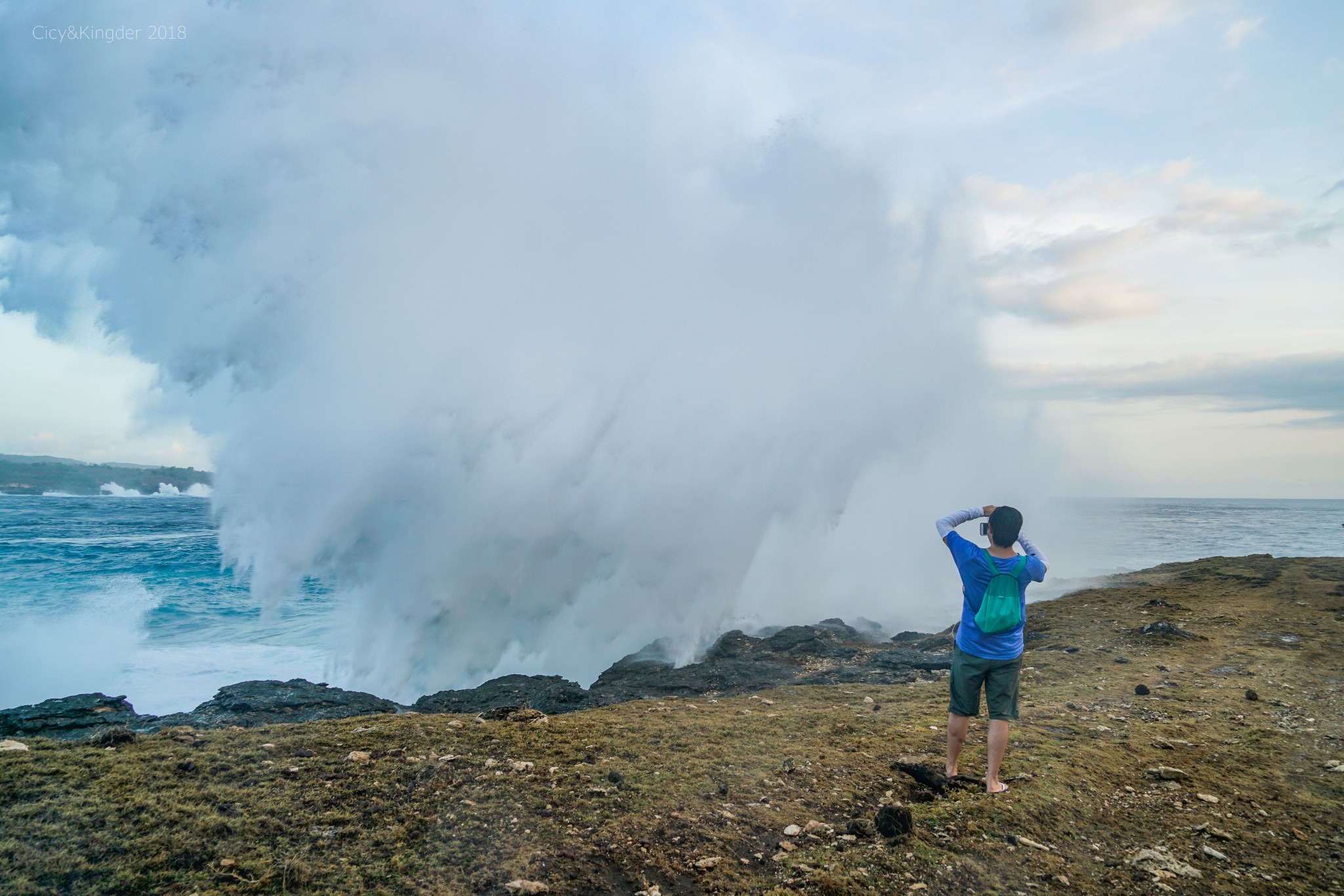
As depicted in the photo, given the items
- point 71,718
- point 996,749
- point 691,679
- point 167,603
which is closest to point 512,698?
point 691,679

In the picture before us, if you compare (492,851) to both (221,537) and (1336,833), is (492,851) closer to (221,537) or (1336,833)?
(1336,833)

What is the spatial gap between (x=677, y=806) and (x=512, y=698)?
6206mm

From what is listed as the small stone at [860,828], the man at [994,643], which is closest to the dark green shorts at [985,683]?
the man at [994,643]

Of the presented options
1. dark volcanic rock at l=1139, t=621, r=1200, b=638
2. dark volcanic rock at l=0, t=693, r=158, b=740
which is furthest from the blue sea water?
dark volcanic rock at l=1139, t=621, r=1200, b=638

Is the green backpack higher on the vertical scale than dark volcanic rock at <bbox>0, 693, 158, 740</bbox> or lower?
higher

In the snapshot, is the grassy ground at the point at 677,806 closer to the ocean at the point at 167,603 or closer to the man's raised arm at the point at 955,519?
the man's raised arm at the point at 955,519

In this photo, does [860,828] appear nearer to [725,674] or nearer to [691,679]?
[691,679]

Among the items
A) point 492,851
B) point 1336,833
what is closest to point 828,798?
point 492,851

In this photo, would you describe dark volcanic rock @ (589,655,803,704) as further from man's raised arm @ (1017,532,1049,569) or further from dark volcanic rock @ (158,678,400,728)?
man's raised arm @ (1017,532,1049,569)

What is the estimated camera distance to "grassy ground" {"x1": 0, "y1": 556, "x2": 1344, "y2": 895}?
3.75m

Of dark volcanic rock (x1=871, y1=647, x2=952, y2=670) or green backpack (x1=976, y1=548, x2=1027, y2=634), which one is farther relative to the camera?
dark volcanic rock (x1=871, y1=647, x2=952, y2=670)

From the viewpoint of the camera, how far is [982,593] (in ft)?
16.3

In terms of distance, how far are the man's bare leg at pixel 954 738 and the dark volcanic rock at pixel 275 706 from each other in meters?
6.86

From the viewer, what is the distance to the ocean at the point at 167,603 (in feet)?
51.8
